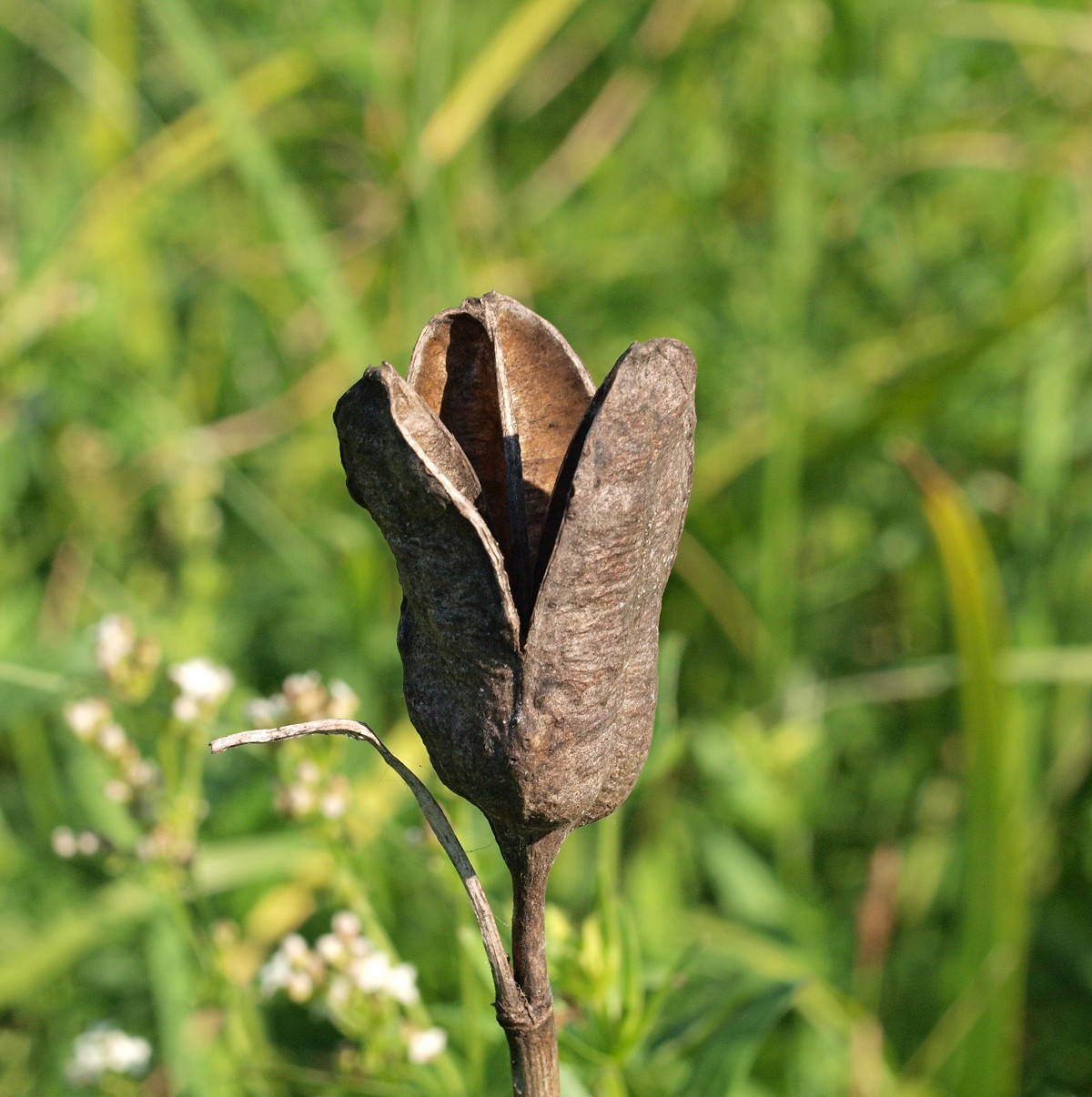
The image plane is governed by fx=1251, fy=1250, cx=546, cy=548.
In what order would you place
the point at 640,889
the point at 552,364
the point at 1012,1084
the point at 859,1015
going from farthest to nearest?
the point at 640,889 < the point at 859,1015 < the point at 1012,1084 < the point at 552,364

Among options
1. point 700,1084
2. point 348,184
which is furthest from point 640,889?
point 348,184

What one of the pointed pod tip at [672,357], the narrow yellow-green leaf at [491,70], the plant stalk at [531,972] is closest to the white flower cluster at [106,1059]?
the plant stalk at [531,972]

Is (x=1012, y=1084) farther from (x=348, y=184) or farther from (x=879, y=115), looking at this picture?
(x=348, y=184)

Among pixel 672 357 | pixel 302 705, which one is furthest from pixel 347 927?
pixel 672 357

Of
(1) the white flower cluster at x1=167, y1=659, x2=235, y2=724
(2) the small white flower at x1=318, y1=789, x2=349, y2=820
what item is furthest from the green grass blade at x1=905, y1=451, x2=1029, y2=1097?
(1) the white flower cluster at x1=167, y1=659, x2=235, y2=724

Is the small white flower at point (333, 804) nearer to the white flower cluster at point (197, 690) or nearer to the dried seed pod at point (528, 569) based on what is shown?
the white flower cluster at point (197, 690)

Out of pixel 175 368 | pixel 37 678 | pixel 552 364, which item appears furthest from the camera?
pixel 175 368
